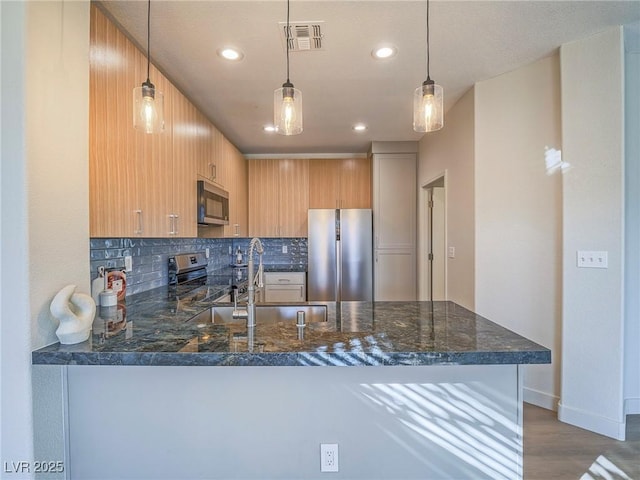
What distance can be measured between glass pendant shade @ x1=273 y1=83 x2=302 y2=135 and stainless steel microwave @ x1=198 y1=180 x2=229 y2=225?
1596mm

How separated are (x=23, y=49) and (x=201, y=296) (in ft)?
5.27

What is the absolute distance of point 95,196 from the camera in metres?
1.50

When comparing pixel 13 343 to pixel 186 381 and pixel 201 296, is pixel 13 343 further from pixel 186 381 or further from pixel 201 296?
pixel 201 296

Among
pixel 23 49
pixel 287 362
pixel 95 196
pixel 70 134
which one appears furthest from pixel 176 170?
pixel 287 362

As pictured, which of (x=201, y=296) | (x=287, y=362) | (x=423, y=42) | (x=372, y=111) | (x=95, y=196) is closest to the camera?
(x=287, y=362)

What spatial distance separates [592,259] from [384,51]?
1937mm

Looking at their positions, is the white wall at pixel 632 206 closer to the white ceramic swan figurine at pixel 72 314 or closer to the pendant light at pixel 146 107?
the pendant light at pixel 146 107

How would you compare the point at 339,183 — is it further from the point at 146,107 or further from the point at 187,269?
the point at 146,107

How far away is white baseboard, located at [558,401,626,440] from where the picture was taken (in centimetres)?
200

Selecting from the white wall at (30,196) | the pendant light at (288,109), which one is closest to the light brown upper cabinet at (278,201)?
the pendant light at (288,109)

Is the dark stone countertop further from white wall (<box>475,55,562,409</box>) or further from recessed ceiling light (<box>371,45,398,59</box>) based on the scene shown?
recessed ceiling light (<box>371,45,398,59</box>)

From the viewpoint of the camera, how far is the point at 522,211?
2.46 m

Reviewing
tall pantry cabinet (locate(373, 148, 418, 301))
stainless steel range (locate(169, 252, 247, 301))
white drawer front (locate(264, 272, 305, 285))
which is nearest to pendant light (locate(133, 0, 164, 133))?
stainless steel range (locate(169, 252, 247, 301))

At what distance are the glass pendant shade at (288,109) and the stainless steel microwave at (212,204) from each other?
1596 millimetres
